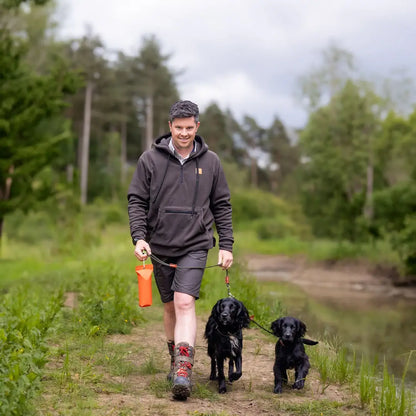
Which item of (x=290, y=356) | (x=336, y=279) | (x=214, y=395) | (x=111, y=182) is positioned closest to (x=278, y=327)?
(x=290, y=356)

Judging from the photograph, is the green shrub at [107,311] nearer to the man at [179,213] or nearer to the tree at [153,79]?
the man at [179,213]

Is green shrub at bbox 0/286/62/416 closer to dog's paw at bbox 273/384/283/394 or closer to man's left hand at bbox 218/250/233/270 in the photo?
man's left hand at bbox 218/250/233/270

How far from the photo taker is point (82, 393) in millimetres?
4402

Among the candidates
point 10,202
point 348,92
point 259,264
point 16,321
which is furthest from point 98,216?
point 16,321

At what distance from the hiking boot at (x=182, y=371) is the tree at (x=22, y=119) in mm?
11936

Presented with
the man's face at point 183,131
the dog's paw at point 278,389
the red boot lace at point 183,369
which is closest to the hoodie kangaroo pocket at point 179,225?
the man's face at point 183,131

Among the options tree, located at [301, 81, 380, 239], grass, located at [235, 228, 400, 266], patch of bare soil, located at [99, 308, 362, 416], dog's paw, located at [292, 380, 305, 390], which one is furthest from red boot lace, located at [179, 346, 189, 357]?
tree, located at [301, 81, 380, 239]

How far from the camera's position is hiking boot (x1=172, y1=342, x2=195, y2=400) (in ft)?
14.0

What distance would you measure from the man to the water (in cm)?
188

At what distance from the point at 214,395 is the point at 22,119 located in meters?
12.8

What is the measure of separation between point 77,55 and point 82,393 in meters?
40.4

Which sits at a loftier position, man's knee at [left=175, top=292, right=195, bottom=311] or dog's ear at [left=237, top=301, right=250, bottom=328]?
man's knee at [left=175, top=292, right=195, bottom=311]

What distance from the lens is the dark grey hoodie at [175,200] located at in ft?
15.1

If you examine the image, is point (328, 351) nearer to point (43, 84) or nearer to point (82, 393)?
point (82, 393)
